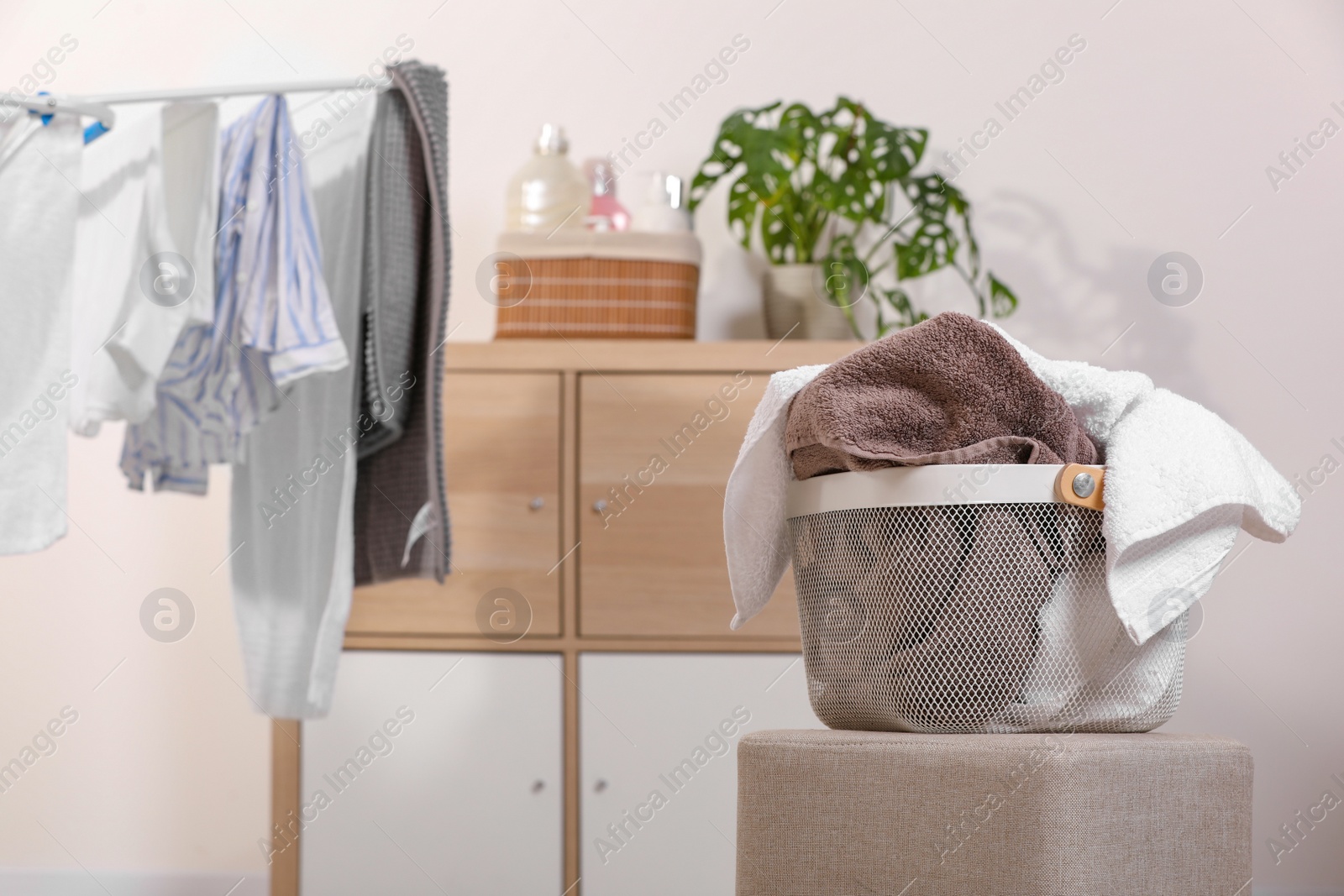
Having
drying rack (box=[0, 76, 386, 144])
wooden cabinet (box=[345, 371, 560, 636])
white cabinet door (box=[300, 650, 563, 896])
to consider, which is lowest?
white cabinet door (box=[300, 650, 563, 896])

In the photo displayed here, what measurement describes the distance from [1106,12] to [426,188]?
1.42 m

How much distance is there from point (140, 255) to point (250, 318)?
0.15 m

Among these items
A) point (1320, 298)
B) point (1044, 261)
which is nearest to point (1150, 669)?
point (1044, 261)

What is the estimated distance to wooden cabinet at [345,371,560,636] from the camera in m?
1.57

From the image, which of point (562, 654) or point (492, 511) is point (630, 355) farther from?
point (562, 654)

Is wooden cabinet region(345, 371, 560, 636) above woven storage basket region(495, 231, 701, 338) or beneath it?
beneath

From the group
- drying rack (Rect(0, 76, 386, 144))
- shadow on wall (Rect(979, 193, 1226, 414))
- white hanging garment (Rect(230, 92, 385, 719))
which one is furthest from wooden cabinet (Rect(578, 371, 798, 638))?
shadow on wall (Rect(979, 193, 1226, 414))

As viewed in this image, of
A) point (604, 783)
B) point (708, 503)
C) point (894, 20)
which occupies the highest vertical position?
point (894, 20)

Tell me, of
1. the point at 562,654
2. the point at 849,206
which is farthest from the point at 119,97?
the point at 849,206

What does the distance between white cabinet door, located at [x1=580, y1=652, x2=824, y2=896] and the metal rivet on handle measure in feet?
2.97

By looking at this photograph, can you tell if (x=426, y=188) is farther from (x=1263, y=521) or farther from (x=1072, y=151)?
(x=1072, y=151)

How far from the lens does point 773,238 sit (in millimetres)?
1833

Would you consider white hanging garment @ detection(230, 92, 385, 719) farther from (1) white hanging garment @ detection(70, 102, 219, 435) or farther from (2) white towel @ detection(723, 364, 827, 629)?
(2) white towel @ detection(723, 364, 827, 629)

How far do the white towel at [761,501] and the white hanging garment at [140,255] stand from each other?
72 cm
